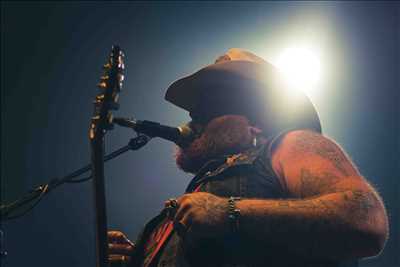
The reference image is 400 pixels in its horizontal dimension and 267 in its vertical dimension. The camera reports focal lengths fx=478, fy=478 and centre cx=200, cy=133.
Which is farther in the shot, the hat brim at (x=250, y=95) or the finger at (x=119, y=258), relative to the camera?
the hat brim at (x=250, y=95)

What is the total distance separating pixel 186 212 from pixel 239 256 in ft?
0.82

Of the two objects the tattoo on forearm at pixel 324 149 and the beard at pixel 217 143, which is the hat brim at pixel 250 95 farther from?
the tattoo on forearm at pixel 324 149

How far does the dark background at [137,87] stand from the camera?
4.23 m

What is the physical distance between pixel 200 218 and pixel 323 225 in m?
0.36

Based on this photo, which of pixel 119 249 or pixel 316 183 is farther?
pixel 119 249

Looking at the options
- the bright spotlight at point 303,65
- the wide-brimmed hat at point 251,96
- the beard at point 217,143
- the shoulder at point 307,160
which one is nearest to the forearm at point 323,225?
the shoulder at point 307,160

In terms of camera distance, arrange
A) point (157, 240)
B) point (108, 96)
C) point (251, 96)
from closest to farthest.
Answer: point (108, 96)
point (157, 240)
point (251, 96)

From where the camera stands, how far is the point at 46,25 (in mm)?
4555

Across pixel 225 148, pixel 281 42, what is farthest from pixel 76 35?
pixel 225 148

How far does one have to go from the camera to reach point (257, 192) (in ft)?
5.60

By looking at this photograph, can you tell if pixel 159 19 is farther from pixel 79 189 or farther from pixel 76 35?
pixel 79 189

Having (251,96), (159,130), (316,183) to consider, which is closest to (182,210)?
(159,130)

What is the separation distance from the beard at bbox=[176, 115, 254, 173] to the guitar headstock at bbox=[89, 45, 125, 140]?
2.03ft

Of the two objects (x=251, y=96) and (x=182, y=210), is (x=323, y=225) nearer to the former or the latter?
(x=182, y=210)
